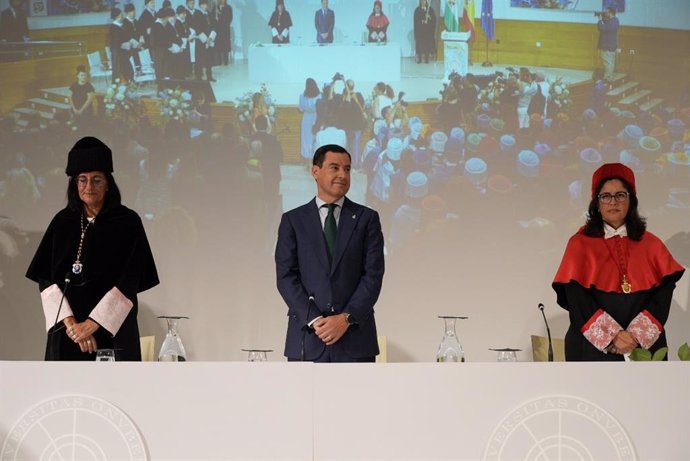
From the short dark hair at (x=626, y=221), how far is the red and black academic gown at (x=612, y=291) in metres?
0.03

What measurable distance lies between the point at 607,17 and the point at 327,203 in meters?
2.33

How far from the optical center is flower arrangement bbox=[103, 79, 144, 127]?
5.42 meters

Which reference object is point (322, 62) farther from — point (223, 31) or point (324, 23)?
point (223, 31)

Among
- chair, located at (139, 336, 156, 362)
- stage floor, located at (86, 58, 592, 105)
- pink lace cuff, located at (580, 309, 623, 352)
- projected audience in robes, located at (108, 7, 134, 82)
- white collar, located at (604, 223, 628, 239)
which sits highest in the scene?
projected audience in robes, located at (108, 7, 134, 82)

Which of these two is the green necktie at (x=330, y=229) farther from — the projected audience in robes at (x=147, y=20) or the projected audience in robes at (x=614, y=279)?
the projected audience in robes at (x=147, y=20)

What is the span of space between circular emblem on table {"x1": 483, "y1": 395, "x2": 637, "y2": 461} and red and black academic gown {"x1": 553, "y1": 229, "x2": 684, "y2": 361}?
109cm

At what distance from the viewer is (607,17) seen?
546 centimetres

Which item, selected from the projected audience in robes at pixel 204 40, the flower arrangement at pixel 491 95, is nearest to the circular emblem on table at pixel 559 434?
the flower arrangement at pixel 491 95

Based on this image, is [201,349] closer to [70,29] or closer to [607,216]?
[70,29]

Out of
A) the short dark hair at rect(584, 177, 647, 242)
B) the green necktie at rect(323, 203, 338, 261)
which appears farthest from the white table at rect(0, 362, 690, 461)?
the short dark hair at rect(584, 177, 647, 242)

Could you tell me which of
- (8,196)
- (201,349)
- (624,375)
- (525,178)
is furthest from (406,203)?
(624,375)

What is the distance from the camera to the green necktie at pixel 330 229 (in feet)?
13.0

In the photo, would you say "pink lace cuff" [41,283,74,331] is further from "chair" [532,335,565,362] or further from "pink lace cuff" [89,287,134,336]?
"chair" [532,335,565,362]

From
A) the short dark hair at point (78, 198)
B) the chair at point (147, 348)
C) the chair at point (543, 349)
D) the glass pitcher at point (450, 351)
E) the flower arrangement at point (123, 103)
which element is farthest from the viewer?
the flower arrangement at point (123, 103)
